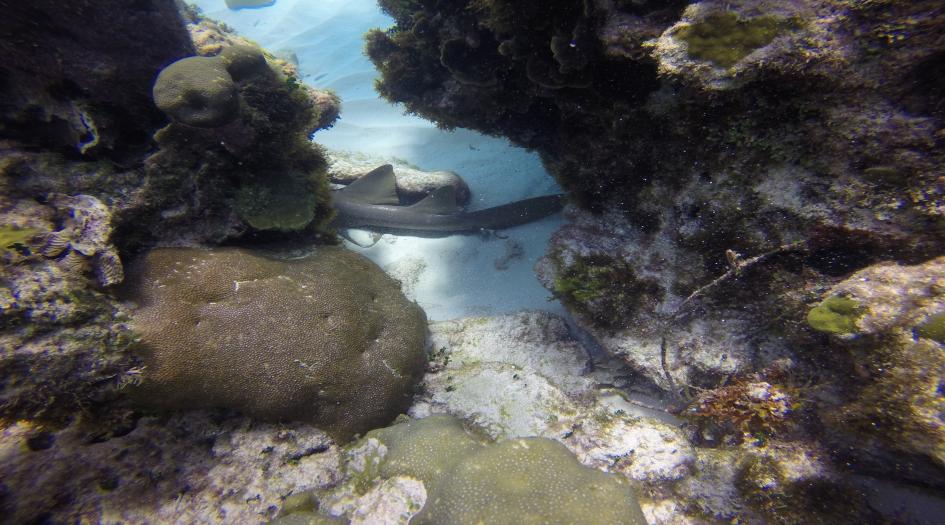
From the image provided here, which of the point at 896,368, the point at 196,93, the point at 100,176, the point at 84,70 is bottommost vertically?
the point at 896,368

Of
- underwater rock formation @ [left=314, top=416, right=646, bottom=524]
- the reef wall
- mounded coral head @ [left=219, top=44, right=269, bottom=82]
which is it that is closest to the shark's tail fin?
the reef wall

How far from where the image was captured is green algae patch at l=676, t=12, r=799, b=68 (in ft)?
7.77

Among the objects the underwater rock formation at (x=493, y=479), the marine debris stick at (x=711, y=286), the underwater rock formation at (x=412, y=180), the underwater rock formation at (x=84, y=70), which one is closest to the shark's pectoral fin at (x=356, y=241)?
the underwater rock formation at (x=412, y=180)

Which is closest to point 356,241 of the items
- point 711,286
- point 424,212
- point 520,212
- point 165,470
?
point 424,212

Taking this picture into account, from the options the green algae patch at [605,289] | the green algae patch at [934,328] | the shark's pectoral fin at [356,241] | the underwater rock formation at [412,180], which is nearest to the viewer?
the green algae patch at [934,328]

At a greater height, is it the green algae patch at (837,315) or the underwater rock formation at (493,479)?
the green algae patch at (837,315)

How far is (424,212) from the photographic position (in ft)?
22.6

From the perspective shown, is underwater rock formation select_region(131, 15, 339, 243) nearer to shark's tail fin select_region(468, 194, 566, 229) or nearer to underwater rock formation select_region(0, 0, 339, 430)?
underwater rock formation select_region(0, 0, 339, 430)

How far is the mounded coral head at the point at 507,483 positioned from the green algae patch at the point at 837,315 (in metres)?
1.66

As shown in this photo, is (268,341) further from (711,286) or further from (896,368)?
(896,368)

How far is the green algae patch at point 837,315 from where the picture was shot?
232 cm

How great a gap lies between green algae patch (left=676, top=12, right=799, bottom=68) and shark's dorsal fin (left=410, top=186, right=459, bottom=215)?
4.72m

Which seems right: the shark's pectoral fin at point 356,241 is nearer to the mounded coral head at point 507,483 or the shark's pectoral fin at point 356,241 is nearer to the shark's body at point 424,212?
the shark's body at point 424,212

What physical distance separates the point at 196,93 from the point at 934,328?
5189mm
